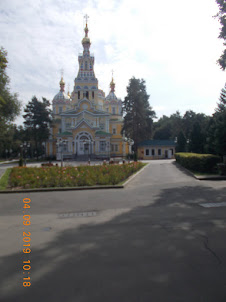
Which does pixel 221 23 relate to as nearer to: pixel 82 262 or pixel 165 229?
pixel 165 229

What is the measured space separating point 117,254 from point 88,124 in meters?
45.4

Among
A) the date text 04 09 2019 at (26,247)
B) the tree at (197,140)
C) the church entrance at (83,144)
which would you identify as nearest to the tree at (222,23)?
the date text 04 09 2019 at (26,247)

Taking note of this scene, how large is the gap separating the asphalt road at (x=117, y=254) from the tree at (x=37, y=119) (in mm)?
46171

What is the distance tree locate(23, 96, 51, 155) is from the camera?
52.6 metres

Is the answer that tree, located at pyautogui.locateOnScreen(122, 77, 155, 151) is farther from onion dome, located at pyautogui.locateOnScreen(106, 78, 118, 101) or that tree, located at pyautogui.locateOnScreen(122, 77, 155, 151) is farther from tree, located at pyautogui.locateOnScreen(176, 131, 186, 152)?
onion dome, located at pyautogui.locateOnScreen(106, 78, 118, 101)

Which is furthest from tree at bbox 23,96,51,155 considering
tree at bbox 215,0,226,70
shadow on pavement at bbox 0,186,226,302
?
shadow on pavement at bbox 0,186,226,302

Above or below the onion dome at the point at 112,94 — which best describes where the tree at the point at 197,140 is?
below

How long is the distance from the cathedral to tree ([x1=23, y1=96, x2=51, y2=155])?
2.86 metres

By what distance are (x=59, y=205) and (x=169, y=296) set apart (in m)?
6.53

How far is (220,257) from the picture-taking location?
419 cm

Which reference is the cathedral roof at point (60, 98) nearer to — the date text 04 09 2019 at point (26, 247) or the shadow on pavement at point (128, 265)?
the date text 04 09 2019 at point (26, 247)

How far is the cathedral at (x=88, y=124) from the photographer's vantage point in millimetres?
48781

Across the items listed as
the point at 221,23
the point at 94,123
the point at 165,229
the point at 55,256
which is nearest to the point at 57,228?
the point at 55,256

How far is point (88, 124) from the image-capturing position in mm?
48906
